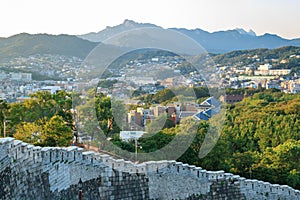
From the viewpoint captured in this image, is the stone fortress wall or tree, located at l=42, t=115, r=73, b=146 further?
tree, located at l=42, t=115, r=73, b=146

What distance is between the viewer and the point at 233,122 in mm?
23406

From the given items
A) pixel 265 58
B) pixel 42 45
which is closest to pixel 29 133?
pixel 42 45

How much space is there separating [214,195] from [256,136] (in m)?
11.2

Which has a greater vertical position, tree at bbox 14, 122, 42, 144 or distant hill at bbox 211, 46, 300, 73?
Answer: distant hill at bbox 211, 46, 300, 73

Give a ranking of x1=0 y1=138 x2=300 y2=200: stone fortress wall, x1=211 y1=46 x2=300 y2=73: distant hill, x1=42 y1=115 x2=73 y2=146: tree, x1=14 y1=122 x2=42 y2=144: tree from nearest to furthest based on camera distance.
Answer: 1. x1=0 y1=138 x2=300 y2=200: stone fortress wall
2. x1=42 y1=115 x2=73 y2=146: tree
3. x1=14 y1=122 x2=42 y2=144: tree
4. x1=211 y1=46 x2=300 y2=73: distant hill

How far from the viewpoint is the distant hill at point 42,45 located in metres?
60.2

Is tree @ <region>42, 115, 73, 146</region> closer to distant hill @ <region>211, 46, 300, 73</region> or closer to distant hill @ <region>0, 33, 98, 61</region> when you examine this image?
distant hill @ <region>0, 33, 98, 61</region>

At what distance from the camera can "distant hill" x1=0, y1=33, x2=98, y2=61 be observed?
2371 inches

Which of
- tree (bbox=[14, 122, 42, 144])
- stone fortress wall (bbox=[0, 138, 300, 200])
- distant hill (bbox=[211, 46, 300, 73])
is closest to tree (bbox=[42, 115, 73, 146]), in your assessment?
tree (bbox=[14, 122, 42, 144])

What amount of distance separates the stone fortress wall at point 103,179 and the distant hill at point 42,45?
50.6 m

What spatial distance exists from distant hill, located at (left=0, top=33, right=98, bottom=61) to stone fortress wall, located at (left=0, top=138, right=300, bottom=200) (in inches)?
1991

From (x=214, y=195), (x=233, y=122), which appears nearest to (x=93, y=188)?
(x=214, y=195)

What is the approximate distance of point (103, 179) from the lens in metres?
7.38

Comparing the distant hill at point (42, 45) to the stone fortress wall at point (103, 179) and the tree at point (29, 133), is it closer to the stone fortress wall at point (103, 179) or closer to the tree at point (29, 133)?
the tree at point (29, 133)
